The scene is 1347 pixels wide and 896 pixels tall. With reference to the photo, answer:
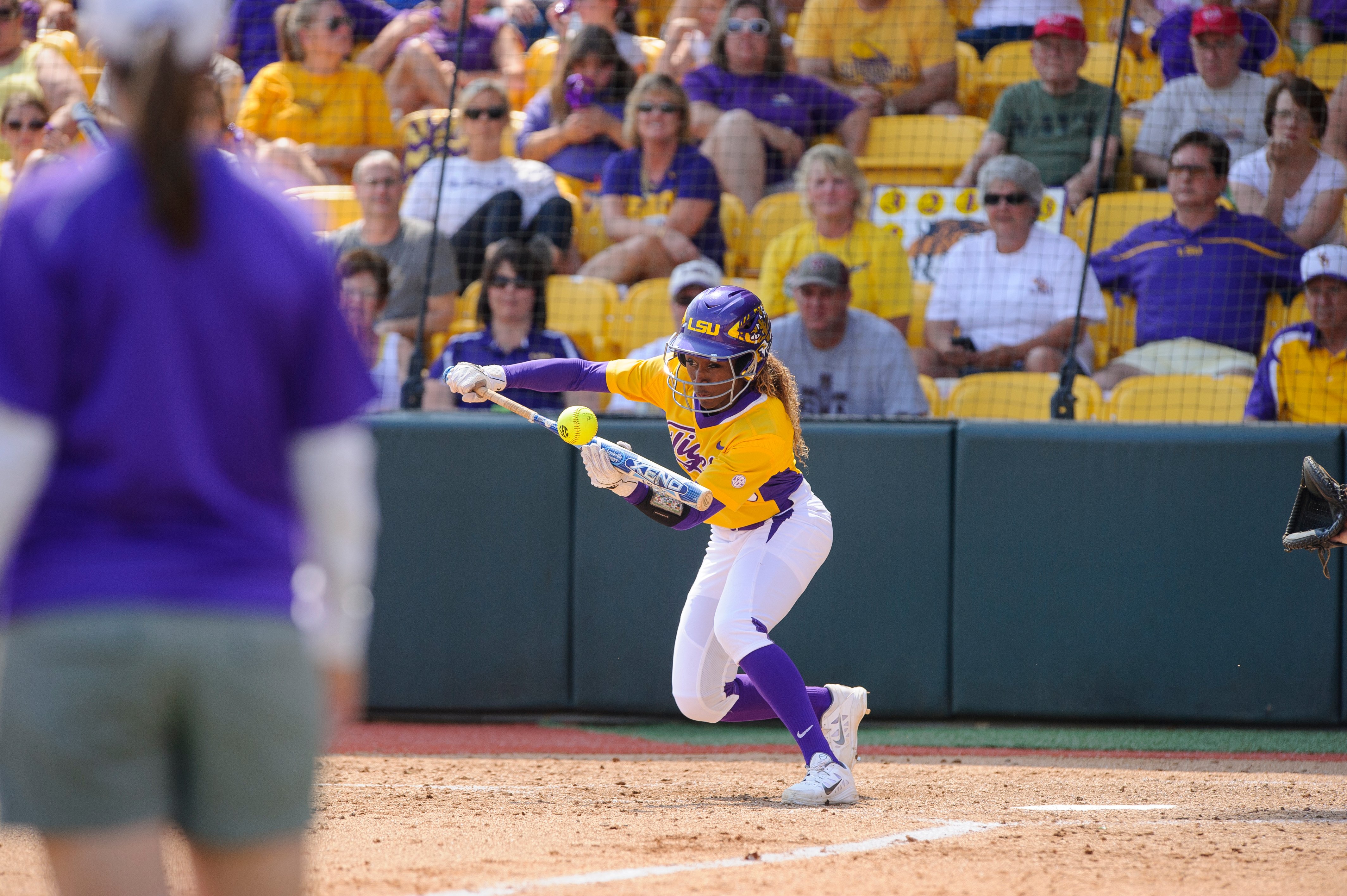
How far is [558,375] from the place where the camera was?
5488 mm

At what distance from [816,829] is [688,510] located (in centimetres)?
114

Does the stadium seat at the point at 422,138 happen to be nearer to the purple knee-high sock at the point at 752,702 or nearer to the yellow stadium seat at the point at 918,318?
the yellow stadium seat at the point at 918,318

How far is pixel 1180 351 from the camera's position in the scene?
285 inches

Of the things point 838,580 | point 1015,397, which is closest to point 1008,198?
point 1015,397

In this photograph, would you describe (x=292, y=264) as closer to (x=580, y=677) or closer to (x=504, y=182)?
(x=580, y=677)

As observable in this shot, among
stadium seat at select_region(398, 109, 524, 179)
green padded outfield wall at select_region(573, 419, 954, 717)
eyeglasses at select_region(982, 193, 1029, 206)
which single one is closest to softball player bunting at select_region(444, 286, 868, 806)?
green padded outfield wall at select_region(573, 419, 954, 717)

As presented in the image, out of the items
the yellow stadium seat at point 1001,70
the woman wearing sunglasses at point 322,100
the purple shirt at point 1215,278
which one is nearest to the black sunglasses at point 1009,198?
the purple shirt at point 1215,278

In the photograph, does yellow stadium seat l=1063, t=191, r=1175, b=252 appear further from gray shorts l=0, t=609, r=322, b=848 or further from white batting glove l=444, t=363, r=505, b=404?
gray shorts l=0, t=609, r=322, b=848

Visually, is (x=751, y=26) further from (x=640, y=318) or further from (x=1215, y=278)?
(x=1215, y=278)

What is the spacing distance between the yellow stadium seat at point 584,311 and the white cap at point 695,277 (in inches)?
19.8

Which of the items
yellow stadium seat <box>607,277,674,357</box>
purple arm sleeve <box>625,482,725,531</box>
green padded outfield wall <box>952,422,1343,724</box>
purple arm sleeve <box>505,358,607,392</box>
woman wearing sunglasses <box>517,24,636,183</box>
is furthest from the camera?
woman wearing sunglasses <box>517,24,636,183</box>

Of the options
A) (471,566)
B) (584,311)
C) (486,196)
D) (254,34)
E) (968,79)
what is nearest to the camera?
(471,566)

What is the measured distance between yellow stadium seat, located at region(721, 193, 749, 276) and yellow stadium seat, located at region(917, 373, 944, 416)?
146 cm

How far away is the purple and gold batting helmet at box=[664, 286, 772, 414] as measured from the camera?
4914 millimetres
